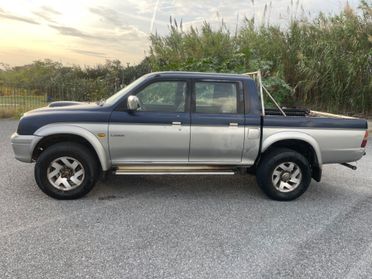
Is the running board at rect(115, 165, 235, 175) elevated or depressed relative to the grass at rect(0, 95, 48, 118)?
depressed

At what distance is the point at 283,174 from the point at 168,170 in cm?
163

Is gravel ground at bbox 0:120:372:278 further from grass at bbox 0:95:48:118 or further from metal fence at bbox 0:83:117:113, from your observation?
metal fence at bbox 0:83:117:113

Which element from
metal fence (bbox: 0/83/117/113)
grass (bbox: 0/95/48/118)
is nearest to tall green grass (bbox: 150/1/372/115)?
metal fence (bbox: 0/83/117/113)

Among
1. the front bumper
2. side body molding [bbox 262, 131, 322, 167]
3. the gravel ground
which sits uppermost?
side body molding [bbox 262, 131, 322, 167]

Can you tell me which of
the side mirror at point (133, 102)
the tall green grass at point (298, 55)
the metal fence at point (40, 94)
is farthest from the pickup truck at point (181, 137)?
the metal fence at point (40, 94)

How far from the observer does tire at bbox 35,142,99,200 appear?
4.25 metres

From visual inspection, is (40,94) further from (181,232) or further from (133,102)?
(181,232)

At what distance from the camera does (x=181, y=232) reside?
3580 millimetres

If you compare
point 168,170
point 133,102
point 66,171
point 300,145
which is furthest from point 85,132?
point 300,145

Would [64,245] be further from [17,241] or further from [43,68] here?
[43,68]

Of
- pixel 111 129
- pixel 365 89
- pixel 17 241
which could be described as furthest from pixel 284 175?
pixel 365 89

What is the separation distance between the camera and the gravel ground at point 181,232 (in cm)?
291

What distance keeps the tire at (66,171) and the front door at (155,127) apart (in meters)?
0.36

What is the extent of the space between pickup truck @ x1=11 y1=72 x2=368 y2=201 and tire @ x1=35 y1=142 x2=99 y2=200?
12mm
